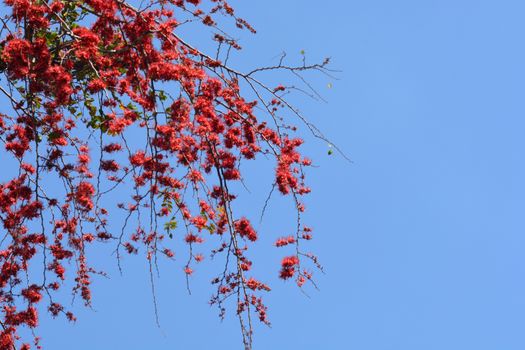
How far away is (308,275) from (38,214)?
5.52 feet

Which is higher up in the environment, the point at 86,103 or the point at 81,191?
the point at 86,103

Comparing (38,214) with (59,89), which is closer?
(59,89)

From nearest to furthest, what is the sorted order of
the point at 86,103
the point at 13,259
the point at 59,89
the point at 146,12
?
the point at 59,89
the point at 146,12
the point at 13,259
the point at 86,103

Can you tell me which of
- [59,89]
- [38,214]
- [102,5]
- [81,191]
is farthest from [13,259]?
[102,5]

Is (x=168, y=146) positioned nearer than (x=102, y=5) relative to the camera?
Yes

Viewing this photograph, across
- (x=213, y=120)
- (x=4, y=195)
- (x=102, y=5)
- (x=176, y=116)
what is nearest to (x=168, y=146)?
(x=176, y=116)

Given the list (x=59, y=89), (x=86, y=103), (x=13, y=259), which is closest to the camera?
(x=59, y=89)

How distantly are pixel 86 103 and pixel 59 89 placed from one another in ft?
7.09

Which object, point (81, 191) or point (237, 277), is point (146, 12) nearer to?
point (81, 191)

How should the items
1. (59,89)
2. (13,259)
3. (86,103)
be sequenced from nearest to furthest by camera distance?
(59,89) < (13,259) < (86,103)

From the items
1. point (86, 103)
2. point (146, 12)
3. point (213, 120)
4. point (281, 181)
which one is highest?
point (86, 103)

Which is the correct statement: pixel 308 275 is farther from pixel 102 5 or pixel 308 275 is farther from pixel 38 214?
pixel 102 5

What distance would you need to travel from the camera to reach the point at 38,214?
4.35 m

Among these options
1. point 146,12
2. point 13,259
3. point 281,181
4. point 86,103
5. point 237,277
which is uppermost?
point 86,103
